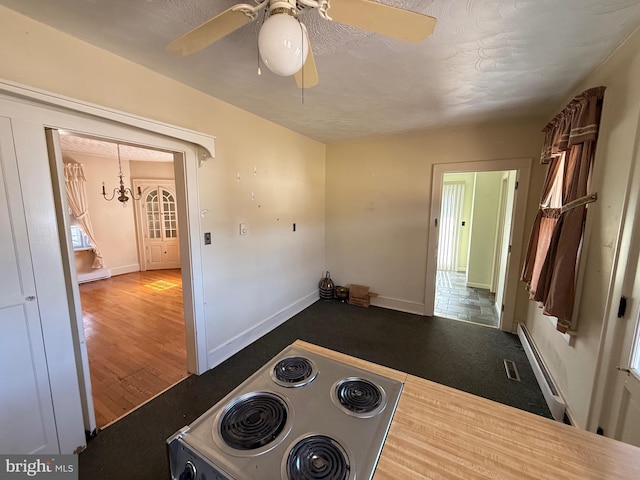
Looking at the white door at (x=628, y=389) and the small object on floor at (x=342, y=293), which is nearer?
the white door at (x=628, y=389)

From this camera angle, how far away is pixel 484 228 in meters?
4.46

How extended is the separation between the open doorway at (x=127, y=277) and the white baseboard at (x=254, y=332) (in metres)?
0.29

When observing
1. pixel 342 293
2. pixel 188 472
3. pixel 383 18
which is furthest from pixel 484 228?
pixel 188 472

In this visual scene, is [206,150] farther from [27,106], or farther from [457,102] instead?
[457,102]

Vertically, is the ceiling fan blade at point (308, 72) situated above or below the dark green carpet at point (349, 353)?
above

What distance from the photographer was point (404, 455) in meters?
0.64

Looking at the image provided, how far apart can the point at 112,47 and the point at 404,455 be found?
2395 millimetres

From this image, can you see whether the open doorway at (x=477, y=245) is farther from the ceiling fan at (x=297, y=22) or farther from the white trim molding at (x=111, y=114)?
the white trim molding at (x=111, y=114)

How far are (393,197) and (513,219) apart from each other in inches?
54.7

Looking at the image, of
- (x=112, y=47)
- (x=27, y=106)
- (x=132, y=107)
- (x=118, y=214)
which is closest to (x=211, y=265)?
(x=132, y=107)

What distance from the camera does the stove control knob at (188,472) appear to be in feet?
2.12

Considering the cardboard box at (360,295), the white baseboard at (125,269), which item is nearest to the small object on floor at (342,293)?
the cardboard box at (360,295)

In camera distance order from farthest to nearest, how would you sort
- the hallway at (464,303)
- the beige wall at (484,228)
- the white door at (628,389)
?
the beige wall at (484,228), the hallway at (464,303), the white door at (628,389)

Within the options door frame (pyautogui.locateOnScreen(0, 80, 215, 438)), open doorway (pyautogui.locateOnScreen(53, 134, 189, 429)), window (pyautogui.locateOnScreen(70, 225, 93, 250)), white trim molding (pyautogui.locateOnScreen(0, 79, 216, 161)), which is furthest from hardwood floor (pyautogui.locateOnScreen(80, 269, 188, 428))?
white trim molding (pyautogui.locateOnScreen(0, 79, 216, 161))
